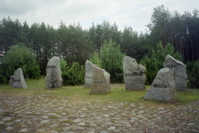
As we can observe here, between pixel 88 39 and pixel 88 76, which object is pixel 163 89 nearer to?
pixel 88 76

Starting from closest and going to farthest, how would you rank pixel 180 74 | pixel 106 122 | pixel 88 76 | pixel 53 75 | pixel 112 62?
pixel 106 122
pixel 180 74
pixel 53 75
pixel 88 76
pixel 112 62

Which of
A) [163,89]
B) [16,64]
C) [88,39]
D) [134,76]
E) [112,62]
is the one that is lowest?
[163,89]

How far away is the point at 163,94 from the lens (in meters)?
6.26

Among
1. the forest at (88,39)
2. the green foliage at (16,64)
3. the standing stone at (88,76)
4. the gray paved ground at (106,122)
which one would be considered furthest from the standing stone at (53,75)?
the forest at (88,39)

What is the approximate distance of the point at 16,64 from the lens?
1756 cm

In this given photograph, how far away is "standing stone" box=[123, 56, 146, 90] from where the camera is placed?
9.27 m

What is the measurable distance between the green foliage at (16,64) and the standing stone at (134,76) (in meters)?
13.8

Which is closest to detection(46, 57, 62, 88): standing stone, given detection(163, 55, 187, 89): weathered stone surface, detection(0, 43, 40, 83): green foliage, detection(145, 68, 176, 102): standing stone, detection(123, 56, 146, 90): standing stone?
detection(123, 56, 146, 90): standing stone

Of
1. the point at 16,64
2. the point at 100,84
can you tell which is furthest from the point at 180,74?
the point at 16,64

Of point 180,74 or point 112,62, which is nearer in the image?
point 180,74

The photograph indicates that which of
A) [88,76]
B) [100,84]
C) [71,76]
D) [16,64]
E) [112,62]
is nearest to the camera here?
[100,84]

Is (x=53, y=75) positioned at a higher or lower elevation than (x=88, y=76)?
higher

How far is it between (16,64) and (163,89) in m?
17.0

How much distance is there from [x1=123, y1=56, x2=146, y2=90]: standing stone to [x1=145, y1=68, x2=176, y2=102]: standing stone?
106 inches
